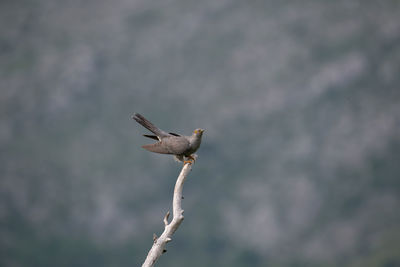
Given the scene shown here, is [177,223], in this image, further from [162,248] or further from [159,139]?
[159,139]

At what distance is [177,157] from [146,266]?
23.2ft

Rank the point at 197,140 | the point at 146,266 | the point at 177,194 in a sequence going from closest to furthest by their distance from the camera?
the point at 146,266 → the point at 177,194 → the point at 197,140

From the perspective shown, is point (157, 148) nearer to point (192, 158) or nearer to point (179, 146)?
point (179, 146)

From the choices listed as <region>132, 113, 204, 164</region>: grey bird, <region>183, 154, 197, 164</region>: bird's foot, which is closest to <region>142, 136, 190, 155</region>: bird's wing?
<region>132, 113, 204, 164</region>: grey bird

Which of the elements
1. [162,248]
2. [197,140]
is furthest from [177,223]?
[197,140]

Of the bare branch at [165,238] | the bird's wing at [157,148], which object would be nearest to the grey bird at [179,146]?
the bird's wing at [157,148]

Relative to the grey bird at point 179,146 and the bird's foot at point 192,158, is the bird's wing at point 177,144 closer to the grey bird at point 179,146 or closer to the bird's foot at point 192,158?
the grey bird at point 179,146

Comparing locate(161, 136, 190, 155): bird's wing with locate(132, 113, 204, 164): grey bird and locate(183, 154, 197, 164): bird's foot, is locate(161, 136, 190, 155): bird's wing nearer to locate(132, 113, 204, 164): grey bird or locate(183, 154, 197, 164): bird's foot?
locate(132, 113, 204, 164): grey bird

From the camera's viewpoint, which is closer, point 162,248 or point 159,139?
point 162,248

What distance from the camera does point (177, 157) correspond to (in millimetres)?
24344

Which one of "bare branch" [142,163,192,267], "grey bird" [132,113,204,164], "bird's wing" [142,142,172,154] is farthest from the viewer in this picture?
"bird's wing" [142,142,172,154]

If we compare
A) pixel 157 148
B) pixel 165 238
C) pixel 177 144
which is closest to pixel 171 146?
pixel 177 144

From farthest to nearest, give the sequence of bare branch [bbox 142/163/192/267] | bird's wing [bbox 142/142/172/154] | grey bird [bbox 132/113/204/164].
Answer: bird's wing [bbox 142/142/172/154] < grey bird [bbox 132/113/204/164] < bare branch [bbox 142/163/192/267]

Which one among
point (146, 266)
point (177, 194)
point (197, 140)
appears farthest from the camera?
point (197, 140)
